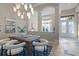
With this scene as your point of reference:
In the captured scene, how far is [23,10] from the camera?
2.45 m

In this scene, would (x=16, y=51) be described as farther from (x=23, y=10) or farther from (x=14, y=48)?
(x=23, y=10)

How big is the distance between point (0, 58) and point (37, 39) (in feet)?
2.68

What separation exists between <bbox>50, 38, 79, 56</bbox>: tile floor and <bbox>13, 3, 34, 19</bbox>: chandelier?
735mm

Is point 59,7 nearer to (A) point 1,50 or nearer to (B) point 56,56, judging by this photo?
(B) point 56,56

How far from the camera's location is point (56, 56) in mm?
2463

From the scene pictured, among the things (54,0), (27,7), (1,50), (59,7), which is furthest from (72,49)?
(1,50)

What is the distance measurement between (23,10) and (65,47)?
1065 millimetres

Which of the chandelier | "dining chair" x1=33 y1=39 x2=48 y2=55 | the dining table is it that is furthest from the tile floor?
the chandelier

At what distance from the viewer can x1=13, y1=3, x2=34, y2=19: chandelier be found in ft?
8.02

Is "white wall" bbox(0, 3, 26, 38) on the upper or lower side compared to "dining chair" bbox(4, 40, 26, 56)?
upper

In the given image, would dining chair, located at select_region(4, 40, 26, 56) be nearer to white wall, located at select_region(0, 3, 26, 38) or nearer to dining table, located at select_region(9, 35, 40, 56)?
dining table, located at select_region(9, 35, 40, 56)

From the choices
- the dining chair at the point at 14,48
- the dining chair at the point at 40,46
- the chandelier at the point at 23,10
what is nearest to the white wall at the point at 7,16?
the chandelier at the point at 23,10

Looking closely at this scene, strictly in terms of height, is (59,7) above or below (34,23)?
above

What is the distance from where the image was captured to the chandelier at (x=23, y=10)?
244 cm
